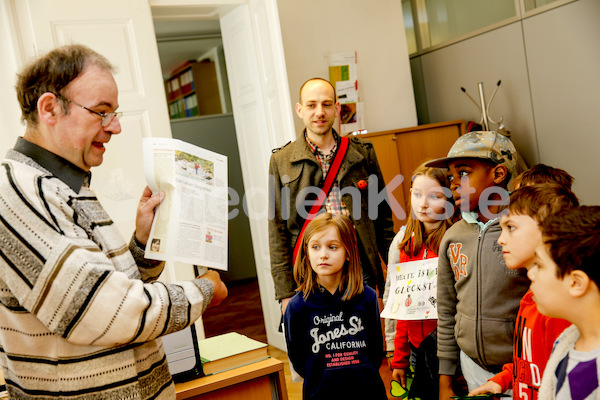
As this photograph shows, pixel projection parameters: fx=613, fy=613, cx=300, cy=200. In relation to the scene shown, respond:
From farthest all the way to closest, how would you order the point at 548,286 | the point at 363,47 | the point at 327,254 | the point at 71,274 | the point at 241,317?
the point at 241,317, the point at 363,47, the point at 327,254, the point at 548,286, the point at 71,274

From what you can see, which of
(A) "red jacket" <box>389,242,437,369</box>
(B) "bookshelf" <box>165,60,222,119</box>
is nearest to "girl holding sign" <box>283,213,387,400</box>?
(A) "red jacket" <box>389,242,437,369</box>

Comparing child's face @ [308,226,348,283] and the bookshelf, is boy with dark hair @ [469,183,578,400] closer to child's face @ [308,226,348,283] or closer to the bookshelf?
child's face @ [308,226,348,283]

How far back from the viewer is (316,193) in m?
2.88

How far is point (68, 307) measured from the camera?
1.15 metres

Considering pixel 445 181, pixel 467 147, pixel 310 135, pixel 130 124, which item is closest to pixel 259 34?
pixel 130 124

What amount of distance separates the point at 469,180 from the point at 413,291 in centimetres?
46

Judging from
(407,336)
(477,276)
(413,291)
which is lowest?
(407,336)

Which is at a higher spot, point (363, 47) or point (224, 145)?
point (363, 47)

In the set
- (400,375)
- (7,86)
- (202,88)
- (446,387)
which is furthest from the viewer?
(202,88)

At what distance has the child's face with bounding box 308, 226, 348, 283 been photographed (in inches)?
83.5

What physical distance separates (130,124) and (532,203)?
2.76m

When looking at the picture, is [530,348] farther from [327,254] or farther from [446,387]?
[327,254]

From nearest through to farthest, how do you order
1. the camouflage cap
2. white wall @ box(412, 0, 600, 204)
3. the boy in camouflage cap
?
1. the boy in camouflage cap
2. the camouflage cap
3. white wall @ box(412, 0, 600, 204)

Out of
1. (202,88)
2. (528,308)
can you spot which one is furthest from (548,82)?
(202,88)
